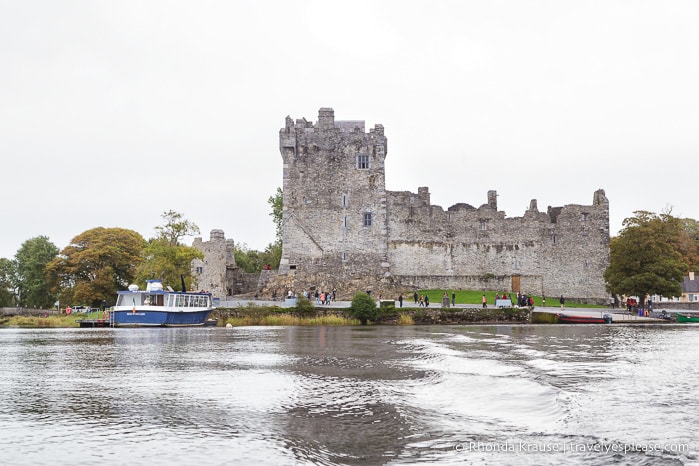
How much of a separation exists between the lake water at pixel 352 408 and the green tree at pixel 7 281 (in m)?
63.4

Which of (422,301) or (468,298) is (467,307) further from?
(468,298)

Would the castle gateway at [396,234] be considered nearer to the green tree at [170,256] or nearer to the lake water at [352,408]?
the green tree at [170,256]

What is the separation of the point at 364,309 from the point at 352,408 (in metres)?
27.9

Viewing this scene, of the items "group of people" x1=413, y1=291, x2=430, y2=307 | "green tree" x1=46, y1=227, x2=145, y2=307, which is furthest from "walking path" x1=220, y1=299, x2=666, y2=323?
"green tree" x1=46, y1=227, x2=145, y2=307

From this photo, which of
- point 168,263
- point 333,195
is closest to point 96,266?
point 168,263

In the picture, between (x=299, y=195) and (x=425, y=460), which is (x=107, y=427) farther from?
(x=299, y=195)

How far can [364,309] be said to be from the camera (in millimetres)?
38844

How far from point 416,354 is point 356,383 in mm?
6383

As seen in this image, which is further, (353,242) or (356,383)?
(353,242)

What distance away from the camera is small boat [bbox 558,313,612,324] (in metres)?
39.2

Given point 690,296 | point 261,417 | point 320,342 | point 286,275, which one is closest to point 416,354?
point 320,342

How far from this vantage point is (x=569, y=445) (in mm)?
8461

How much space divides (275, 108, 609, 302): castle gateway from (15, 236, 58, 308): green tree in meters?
33.0

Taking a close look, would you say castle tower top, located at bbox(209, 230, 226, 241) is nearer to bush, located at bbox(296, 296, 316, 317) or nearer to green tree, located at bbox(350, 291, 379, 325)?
bush, located at bbox(296, 296, 316, 317)
